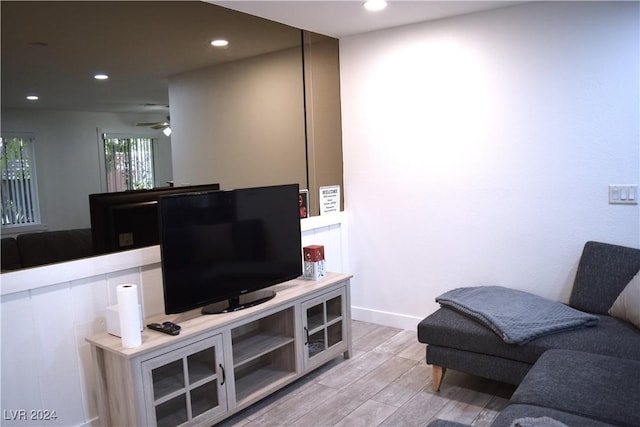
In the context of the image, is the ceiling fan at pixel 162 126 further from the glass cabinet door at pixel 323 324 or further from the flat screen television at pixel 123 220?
the glass cabinet door at pixel 323 324

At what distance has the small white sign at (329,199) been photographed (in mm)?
3957

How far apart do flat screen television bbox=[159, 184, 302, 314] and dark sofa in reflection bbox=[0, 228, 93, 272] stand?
0.43 m

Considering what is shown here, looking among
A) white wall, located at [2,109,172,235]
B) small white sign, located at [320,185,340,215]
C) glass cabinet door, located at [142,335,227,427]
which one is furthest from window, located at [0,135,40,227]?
small white sign, located at [320,185,340,215]

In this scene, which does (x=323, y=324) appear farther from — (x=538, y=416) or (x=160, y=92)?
(x=160, y=92)

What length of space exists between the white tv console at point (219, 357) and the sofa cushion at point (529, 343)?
2.24 feet

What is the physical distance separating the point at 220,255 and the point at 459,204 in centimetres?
186

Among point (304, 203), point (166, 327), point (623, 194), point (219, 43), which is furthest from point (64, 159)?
point (623, 194)

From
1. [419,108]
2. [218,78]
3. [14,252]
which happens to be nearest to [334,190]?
[419,108]

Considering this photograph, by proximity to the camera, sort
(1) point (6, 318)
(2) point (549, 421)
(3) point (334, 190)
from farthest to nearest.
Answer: (3) point (334, 190), (1) point (6, 318), (2) point (549, 421)

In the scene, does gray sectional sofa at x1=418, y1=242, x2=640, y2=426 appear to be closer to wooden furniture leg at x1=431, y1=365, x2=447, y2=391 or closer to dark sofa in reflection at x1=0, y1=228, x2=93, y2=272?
wooden furniture leg at x1=431, y1=365, x2=447, y2=391

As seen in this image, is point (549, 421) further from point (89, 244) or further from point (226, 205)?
point (89, 244)

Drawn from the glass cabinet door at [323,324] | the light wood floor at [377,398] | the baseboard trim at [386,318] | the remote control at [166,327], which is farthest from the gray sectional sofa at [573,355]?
the remote control at [166,327]

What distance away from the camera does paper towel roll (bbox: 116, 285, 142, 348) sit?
2197mm

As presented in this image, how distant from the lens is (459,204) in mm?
3590
